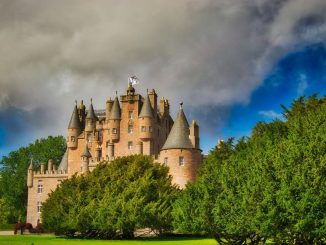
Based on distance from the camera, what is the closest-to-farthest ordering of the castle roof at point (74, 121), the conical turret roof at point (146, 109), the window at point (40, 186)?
the conical turret roof at point (146, 109) → the window at point (40, 186) → the castle roof at point (74, 121)

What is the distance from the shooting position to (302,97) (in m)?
50.1

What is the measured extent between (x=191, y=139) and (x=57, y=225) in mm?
22117

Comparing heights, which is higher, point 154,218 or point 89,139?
point 89,139

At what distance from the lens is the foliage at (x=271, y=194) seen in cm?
3036

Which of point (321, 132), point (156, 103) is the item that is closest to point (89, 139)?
point (156, 103)

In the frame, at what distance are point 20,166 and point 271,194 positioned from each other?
77834 mm

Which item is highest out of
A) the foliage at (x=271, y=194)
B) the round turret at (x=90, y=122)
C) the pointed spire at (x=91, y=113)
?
the pointed spire at (x=91, y=113)

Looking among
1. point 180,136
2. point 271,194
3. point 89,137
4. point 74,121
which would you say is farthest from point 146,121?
point 271,194

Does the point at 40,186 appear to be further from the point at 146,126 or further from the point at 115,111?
the point at 146,126

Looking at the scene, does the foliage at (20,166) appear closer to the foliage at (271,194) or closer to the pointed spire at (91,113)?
the pointed spire at (91,113)

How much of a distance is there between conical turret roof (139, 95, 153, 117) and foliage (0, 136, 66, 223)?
105 feet

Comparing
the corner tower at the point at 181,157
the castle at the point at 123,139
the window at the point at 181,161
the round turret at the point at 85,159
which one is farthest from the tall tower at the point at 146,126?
the window at the point at 181,161

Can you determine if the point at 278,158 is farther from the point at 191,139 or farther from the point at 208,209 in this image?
the point at 191,139

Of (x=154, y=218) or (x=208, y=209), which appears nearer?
(x=208, y=209)
